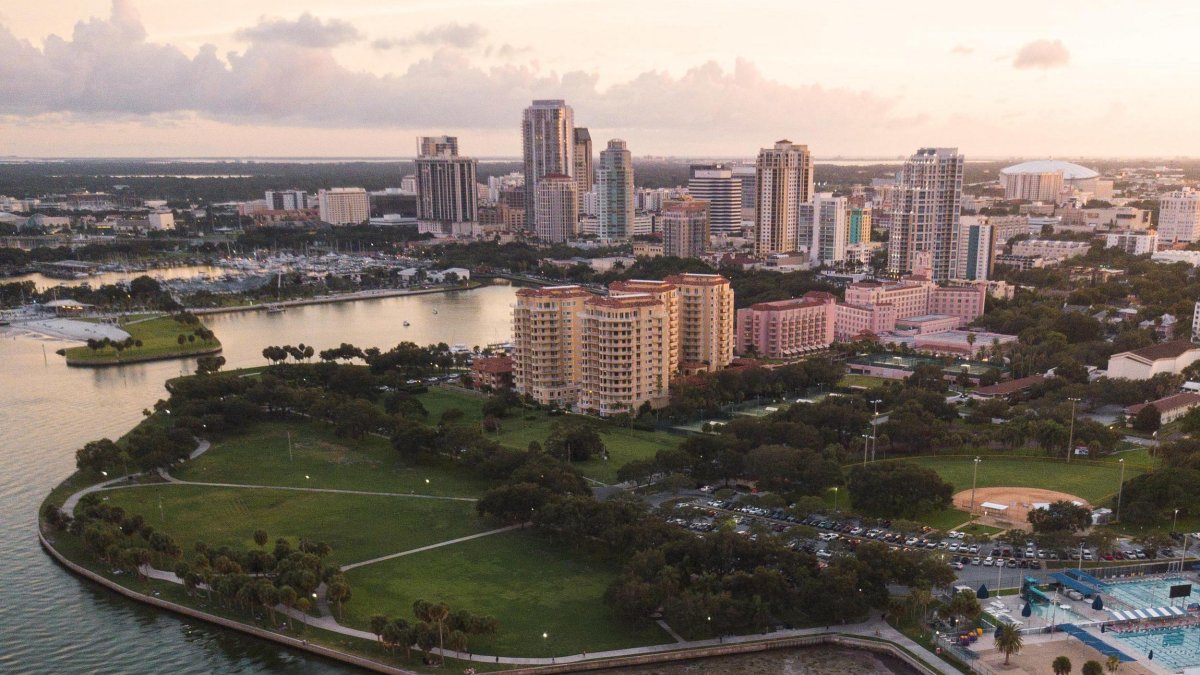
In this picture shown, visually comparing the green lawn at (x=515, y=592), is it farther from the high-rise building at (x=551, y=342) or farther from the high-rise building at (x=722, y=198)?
the high-rise building at (x=722, y=198)

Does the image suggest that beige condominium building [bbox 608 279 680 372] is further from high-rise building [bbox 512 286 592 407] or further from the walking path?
the walking path

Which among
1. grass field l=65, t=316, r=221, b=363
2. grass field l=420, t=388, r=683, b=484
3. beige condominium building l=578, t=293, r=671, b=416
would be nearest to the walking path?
grass field l=420, t=388, r=683, b=484

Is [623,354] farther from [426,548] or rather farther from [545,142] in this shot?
[545,142]

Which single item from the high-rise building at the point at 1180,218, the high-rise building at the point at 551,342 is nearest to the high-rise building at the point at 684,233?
the high-rise building at the point at 1180,218

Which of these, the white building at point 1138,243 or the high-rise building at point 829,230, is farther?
the high-rise building at point 829,230

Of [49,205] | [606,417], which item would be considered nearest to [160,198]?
[49,205]

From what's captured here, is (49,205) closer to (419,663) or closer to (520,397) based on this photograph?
(520,397)

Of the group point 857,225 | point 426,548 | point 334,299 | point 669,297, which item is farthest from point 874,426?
point 857,225
